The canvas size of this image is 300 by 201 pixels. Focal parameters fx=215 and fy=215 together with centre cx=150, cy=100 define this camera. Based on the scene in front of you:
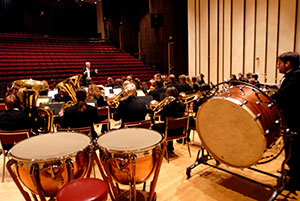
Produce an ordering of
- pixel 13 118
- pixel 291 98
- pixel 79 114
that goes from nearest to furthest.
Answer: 1. pixel 291 98
2. pixel 13 118
3. pixel 79 114

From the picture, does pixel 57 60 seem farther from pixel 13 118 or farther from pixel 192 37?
pixel 13 118

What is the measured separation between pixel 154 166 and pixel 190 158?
1.51m

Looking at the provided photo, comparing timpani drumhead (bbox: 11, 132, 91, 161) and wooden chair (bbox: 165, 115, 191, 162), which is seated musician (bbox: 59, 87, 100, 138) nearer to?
timpani drumhead (bbox: 11, 132, 91, 161)

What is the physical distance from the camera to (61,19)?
53.0 ft

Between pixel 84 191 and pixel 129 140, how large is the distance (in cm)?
56

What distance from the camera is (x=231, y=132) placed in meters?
1.92

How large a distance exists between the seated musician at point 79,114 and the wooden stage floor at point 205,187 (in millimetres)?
707

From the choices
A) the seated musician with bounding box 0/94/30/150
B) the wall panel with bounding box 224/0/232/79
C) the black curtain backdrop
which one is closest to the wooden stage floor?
the seated musician with bounding box 0/94/30/150

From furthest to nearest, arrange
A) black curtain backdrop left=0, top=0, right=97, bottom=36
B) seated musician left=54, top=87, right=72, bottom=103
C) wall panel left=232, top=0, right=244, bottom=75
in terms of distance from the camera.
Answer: black curtain backdrop left=0, top=0, right=97, bottom=36
wall panel left=232, top=0, right=244, bottom=75
seated musician left=54, top=87, right=72, bottom=103

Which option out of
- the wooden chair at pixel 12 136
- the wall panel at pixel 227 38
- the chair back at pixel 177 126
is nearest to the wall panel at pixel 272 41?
the wall panel at pixel 227 38

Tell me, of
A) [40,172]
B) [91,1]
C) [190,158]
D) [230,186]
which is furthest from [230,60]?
[91,1]

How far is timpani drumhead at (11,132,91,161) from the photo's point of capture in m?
1.52

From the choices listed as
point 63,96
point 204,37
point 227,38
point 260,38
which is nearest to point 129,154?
point 63,96

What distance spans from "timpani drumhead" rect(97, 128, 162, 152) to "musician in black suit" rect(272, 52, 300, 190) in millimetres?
1247
